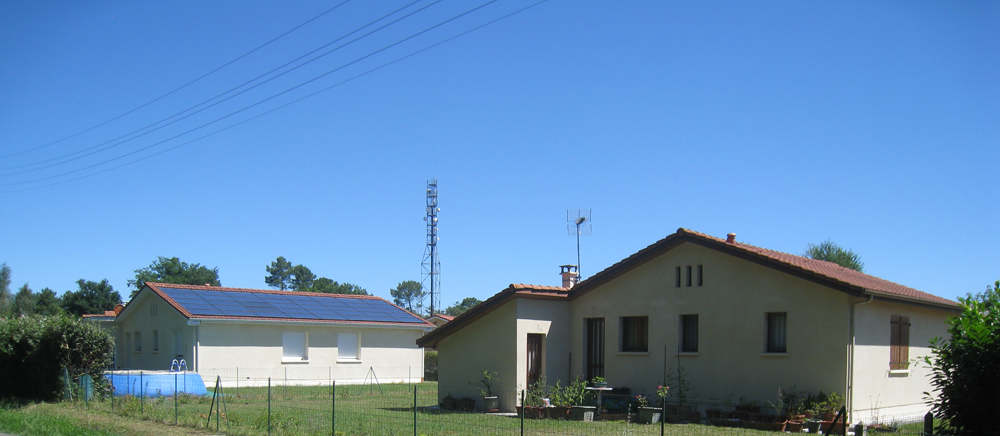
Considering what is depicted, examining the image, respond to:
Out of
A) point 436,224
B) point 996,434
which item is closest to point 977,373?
point 996,434

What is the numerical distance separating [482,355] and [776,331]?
796cm

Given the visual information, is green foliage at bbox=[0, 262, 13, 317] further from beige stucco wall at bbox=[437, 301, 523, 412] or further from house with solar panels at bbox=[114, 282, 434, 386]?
beige stucco wall at bbox=[437, 301, 523, 412]

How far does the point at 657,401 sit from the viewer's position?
19172 mm

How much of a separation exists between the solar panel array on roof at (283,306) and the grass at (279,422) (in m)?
11.0

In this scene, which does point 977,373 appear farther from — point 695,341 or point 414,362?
point 414,362

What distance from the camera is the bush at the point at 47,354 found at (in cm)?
2167

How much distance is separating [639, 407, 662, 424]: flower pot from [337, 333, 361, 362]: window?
66.1 feet

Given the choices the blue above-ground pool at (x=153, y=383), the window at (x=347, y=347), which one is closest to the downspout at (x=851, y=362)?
the blue above-ground pool at (x=153, y=383)

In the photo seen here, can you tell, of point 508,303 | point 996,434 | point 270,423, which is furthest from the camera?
point 508,303

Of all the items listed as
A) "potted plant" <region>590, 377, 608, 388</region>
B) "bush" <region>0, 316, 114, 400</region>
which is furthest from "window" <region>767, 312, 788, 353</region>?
"bush" <region>0, 316, 114, 400</region>

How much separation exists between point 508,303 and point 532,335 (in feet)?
3.88

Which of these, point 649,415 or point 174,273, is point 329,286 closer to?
point 174,273

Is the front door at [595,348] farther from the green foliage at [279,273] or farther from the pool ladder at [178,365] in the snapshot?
the green foliage at [279,273]

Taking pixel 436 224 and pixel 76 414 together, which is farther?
pixel 436 224
